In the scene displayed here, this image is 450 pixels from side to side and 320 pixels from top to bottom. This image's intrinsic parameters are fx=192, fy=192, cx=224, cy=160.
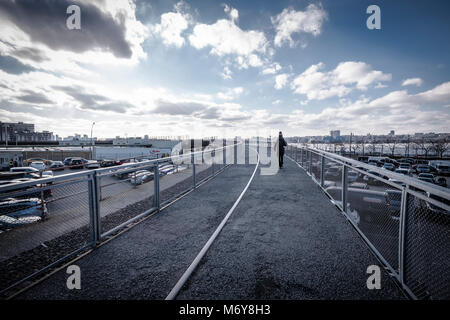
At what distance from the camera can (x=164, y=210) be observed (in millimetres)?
5164

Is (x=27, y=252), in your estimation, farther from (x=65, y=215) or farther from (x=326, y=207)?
(x=326, y=207)

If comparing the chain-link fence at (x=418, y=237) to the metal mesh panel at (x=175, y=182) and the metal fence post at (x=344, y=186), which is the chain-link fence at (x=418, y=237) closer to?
the metal fence post at (x=344, y=186)

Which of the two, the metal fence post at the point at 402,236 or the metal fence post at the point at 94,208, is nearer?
the metal fence post at the point at 402,236

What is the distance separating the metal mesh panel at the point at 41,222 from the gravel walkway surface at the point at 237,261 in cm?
72

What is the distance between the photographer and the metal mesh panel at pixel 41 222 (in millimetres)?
2766

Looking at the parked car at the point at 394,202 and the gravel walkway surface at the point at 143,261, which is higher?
the parked car at the point at 394,202

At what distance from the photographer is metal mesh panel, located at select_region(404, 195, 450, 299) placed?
2139mm

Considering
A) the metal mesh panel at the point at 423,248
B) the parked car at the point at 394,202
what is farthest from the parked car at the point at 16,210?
the parked car at the point at 394,202

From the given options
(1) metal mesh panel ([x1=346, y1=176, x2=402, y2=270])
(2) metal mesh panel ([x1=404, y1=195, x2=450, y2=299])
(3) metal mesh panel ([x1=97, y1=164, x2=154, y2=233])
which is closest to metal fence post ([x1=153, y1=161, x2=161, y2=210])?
(3) metal mesh panel ([x1=97, y1=164, x2=154, y2=233])

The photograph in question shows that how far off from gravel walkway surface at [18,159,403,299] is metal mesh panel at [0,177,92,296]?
72cm

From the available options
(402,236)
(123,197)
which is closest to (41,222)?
(123,197)

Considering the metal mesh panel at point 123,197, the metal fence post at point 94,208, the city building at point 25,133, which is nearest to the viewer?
the metal fence post at point 94,208
